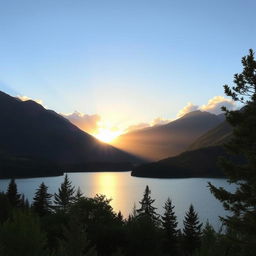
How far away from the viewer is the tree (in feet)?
69.8

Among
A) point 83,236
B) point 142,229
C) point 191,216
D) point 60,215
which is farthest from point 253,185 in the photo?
point 191,216

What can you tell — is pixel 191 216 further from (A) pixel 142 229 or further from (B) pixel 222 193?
(B) pixel 222 193

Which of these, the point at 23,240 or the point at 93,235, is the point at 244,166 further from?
the point at 93,235

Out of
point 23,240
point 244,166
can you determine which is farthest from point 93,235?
point 244,166

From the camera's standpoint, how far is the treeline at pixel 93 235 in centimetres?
1891

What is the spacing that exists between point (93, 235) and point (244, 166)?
3778cm

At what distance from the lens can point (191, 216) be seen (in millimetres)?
72562

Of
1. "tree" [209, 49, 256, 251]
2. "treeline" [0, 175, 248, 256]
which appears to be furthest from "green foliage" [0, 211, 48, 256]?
"tree" [209, 49, 256, 251]

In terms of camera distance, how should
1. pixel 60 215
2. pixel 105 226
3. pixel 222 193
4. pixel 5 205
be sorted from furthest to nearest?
pixel 5 205 → pixel 60 215 → pixel 105 226 → pixel 222 193

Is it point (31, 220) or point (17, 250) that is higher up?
point (31, 220)

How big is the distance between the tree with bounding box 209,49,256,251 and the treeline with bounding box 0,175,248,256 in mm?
1247

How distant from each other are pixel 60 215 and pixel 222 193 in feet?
145

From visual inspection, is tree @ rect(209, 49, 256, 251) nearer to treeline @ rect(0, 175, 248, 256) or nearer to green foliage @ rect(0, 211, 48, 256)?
treeline @ rect(0, 175, 248, 256)

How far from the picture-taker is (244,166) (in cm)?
2231
